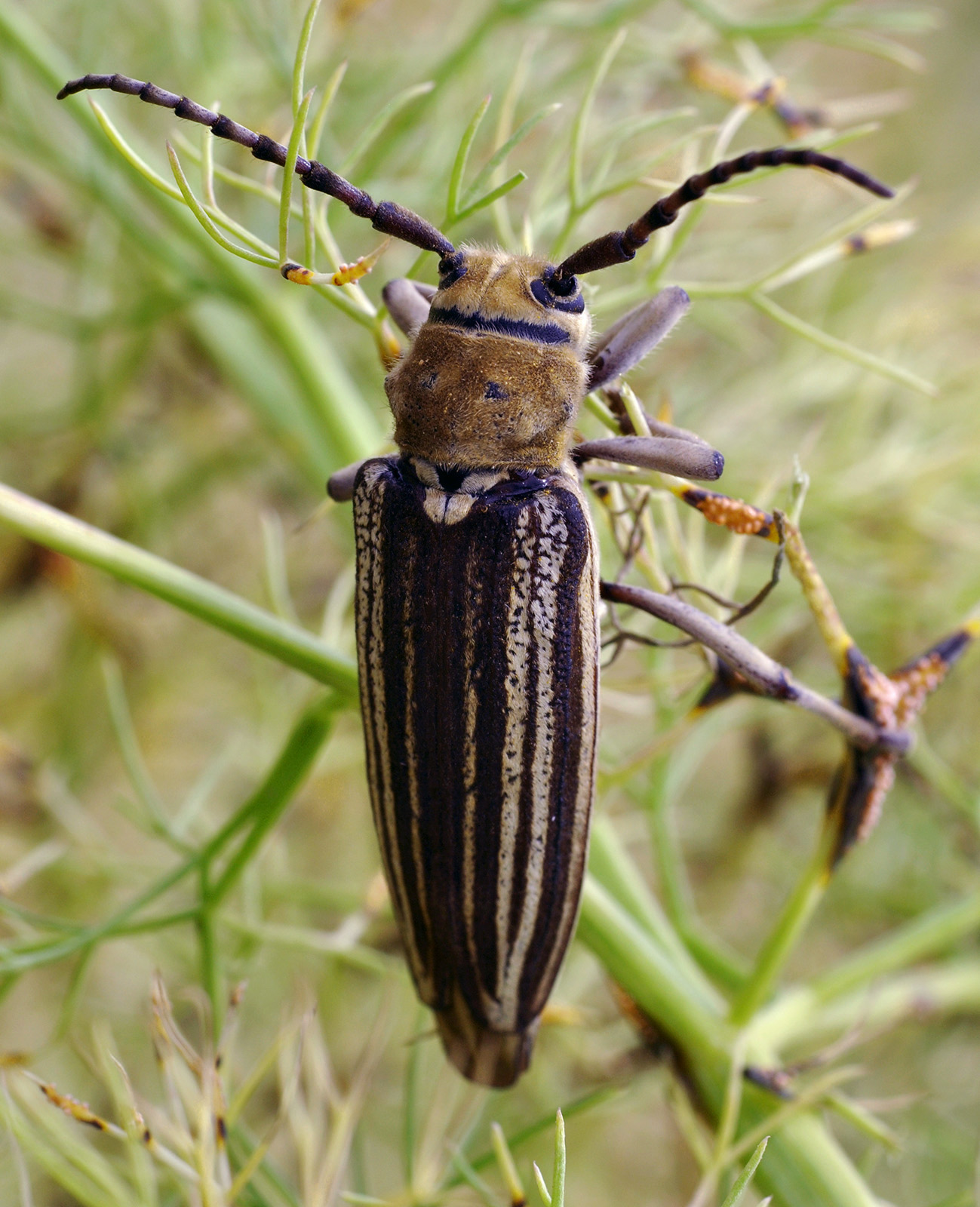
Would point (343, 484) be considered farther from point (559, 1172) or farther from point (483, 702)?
point (559, 1172)

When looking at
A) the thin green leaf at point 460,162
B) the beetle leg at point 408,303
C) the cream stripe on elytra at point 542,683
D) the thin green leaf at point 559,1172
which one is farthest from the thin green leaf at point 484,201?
the thin green leaf at point 559,1172

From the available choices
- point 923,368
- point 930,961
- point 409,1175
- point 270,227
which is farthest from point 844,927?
point 270,227

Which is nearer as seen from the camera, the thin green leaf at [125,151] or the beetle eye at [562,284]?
the thin green leaf at [125,151]

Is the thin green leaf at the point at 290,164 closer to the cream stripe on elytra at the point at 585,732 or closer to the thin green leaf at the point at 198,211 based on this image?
the thin green leaf at the point at 198,211

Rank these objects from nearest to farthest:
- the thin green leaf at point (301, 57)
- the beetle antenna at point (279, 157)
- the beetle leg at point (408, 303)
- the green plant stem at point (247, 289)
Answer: the thin green leaf at point (301, 57)
the beetle antenna at point (279, 157)
the beetle leg at point (408, 303)
the green plant stem at point (247, 289)

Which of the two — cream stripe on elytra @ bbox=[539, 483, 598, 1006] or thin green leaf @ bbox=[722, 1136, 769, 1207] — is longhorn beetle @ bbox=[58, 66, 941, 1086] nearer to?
cream stripe on elytra @ bbox=[539, 483, 598, 1006]

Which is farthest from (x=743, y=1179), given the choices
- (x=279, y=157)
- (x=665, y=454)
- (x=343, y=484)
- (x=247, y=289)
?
(x=247, y=289)

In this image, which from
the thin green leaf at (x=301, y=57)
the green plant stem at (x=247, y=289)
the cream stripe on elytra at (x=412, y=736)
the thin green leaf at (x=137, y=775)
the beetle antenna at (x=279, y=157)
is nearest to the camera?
the thin green leaf at (x=301, y=57)
